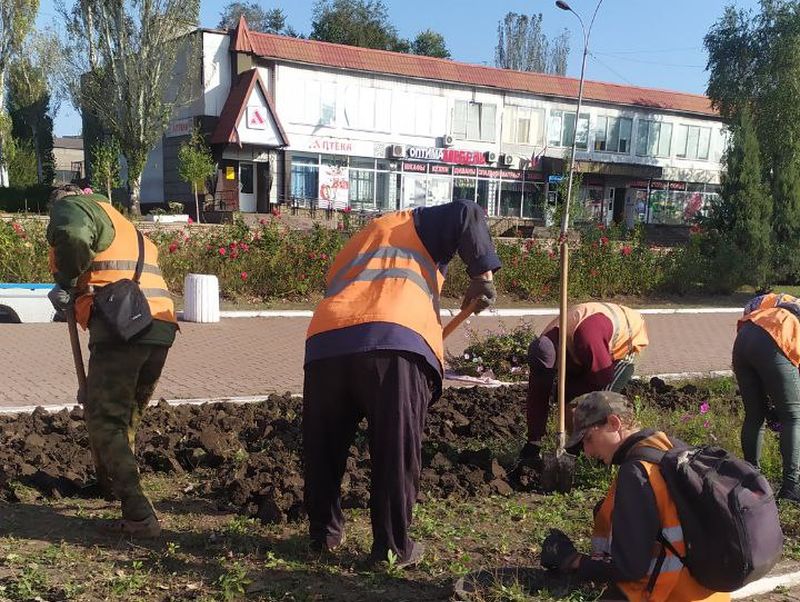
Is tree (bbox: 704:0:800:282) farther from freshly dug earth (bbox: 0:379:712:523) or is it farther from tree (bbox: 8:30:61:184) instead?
tree (bbox: 8:30:61:184)

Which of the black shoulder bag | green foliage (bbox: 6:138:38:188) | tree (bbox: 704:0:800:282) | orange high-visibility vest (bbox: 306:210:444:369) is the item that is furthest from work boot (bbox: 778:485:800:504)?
green foliage (bbox: 6:138:38:188)

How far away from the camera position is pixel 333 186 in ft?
108

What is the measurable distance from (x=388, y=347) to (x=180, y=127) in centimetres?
3110

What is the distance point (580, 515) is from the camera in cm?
409

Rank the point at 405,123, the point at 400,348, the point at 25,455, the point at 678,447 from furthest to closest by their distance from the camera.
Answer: the point at 405,123
the point at 25,455
the point at 400,348
the point at 678,447

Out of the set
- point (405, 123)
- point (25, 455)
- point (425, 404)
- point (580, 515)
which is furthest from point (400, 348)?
point (405, 123)

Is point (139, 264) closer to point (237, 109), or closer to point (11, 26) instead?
point (237, 109)

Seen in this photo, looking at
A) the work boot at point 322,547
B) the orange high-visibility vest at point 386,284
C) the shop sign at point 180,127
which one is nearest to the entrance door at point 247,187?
the shop sign at point 180,127

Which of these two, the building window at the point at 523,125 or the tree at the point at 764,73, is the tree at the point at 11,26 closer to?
the building window at the point at 523,125

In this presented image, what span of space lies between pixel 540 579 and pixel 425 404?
88 cm

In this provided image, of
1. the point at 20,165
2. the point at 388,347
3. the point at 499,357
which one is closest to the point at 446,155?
the point at 20,165

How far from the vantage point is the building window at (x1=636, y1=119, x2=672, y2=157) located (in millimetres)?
39625

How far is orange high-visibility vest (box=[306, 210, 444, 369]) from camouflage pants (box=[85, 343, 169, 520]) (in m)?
0.96

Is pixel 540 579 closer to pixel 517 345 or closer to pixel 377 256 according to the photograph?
pixel 377 256
